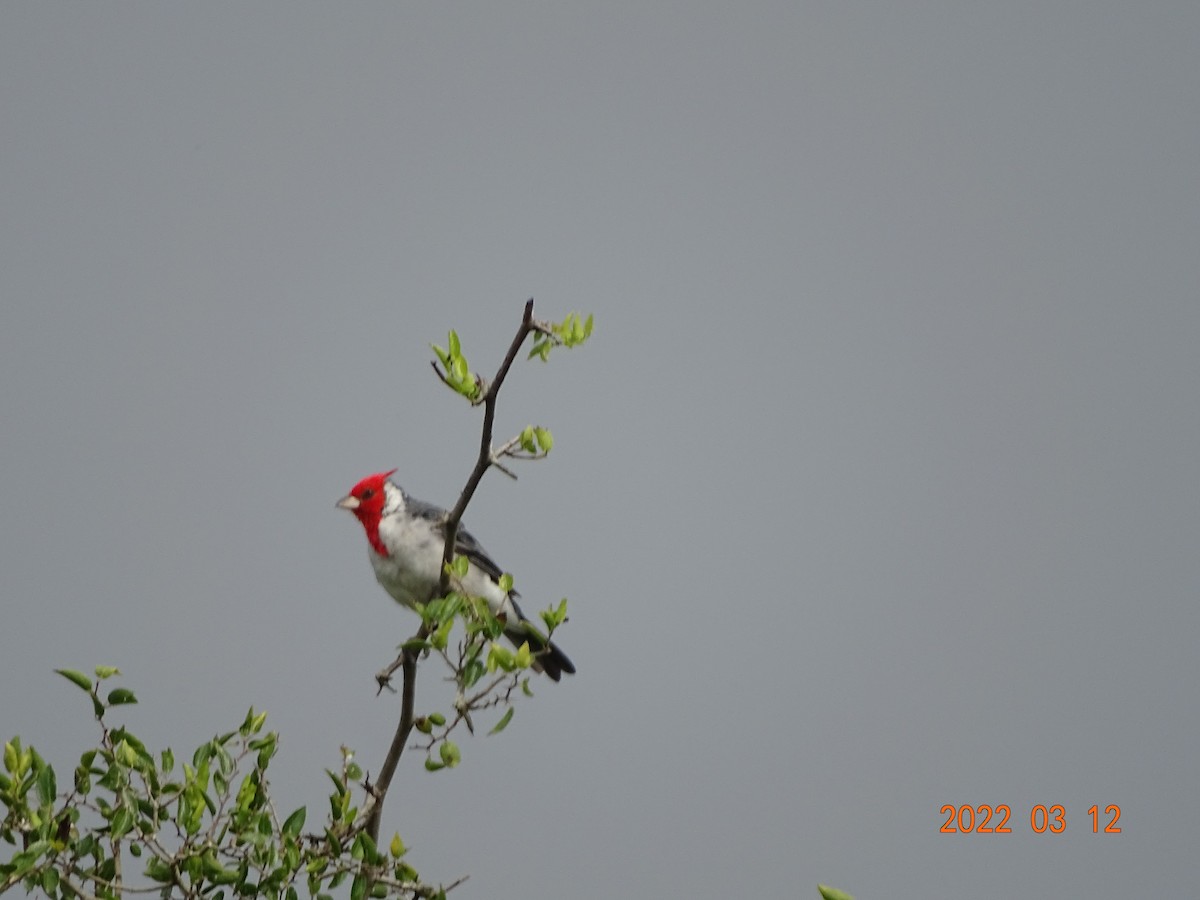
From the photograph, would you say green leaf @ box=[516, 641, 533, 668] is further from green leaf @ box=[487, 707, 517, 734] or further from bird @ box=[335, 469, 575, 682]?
bird @ box=[335, 469, 575, 682]

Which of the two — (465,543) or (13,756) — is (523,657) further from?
(465,543)

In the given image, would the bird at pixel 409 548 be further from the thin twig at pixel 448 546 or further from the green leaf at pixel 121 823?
the green leaf at pixel 121 823

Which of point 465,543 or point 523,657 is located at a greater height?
point 465,543

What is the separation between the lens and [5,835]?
2443mm

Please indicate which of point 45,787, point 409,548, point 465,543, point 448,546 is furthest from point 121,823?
point 465,543

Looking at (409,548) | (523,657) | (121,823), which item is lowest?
(121,823)

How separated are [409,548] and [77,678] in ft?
5.42

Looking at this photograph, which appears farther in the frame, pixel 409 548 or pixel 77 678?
pixel 409 548

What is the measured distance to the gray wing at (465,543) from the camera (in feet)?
13.6

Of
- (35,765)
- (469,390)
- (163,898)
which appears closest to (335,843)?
(163,898)

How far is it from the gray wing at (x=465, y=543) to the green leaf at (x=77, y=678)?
167cm

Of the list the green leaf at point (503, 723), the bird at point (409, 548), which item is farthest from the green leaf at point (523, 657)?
the bird at point (409, 548)

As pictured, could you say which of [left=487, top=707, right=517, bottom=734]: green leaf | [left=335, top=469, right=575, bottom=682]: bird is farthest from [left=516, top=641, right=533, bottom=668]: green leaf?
[left=335, top=469, right=575, bottom=682]: bird

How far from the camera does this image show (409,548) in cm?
405
